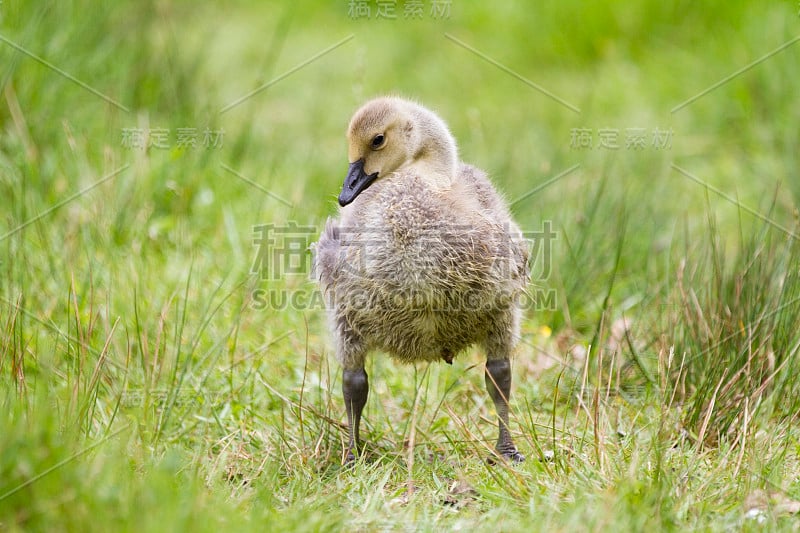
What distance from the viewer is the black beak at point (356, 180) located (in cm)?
389

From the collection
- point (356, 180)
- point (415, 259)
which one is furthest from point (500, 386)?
point (356, 180)

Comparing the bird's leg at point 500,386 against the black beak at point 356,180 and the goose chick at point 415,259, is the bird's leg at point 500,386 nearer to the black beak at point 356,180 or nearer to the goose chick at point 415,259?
the goose chick at point 415,259

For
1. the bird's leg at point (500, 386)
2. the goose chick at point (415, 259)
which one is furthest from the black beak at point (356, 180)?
the bird's leg at point (500, 386)

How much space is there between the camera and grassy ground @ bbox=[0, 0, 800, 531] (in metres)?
3.18

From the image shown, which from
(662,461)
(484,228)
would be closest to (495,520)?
(662,461)

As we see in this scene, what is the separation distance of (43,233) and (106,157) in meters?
0.76

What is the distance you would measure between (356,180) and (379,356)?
1265 millimetres

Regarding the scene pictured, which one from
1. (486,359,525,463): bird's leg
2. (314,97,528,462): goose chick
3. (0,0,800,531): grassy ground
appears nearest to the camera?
(0,0,800,531): grassy ground

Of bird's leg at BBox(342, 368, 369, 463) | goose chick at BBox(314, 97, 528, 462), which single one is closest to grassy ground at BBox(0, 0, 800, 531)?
bird's leg at BBox(342, 368, 369, 463)

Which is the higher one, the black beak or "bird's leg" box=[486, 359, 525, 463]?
the black beak

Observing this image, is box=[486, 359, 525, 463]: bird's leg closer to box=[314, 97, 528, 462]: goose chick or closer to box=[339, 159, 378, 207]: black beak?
box=[314, 97, 528, 462]: goose chick

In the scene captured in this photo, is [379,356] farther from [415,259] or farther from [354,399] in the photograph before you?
[415,259]

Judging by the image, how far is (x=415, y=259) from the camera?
356 cm

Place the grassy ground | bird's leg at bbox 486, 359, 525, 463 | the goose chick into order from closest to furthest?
the grassy ground < the goose chick < bird's leg at bbox 486, 359, 525, 463
